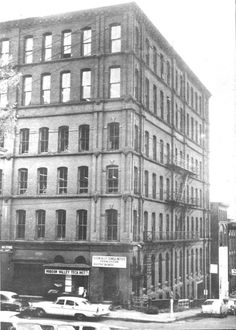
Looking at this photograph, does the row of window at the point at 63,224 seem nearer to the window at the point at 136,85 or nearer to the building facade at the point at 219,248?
the window at the point at 136,85

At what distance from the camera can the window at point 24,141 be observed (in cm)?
3512

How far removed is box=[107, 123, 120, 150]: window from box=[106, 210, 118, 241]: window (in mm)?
4567

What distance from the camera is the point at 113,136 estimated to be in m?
33.8

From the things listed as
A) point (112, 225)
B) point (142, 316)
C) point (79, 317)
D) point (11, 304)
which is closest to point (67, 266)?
point (112, 225)

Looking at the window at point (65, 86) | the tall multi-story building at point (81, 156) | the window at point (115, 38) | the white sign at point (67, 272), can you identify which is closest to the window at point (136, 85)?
the tall multi-story building at point (81, 156)

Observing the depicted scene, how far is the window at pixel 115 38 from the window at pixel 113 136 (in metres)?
5.41

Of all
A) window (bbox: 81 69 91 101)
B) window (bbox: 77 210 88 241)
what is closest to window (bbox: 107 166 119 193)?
window (bbox: 77 210 88 241)

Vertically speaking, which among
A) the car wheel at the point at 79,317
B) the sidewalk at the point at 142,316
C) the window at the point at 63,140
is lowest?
the sidewalk at the point at 142,316

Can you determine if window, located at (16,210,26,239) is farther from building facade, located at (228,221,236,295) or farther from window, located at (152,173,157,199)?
building facade, located at (228,221,236,295)

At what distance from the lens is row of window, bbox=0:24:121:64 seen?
34.2 m

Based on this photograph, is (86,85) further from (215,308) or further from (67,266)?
(215,308)

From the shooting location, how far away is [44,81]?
35.6 m

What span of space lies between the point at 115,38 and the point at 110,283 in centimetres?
1721

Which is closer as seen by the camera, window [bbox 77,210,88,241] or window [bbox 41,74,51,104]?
window [bbox 77,210,88,241]
